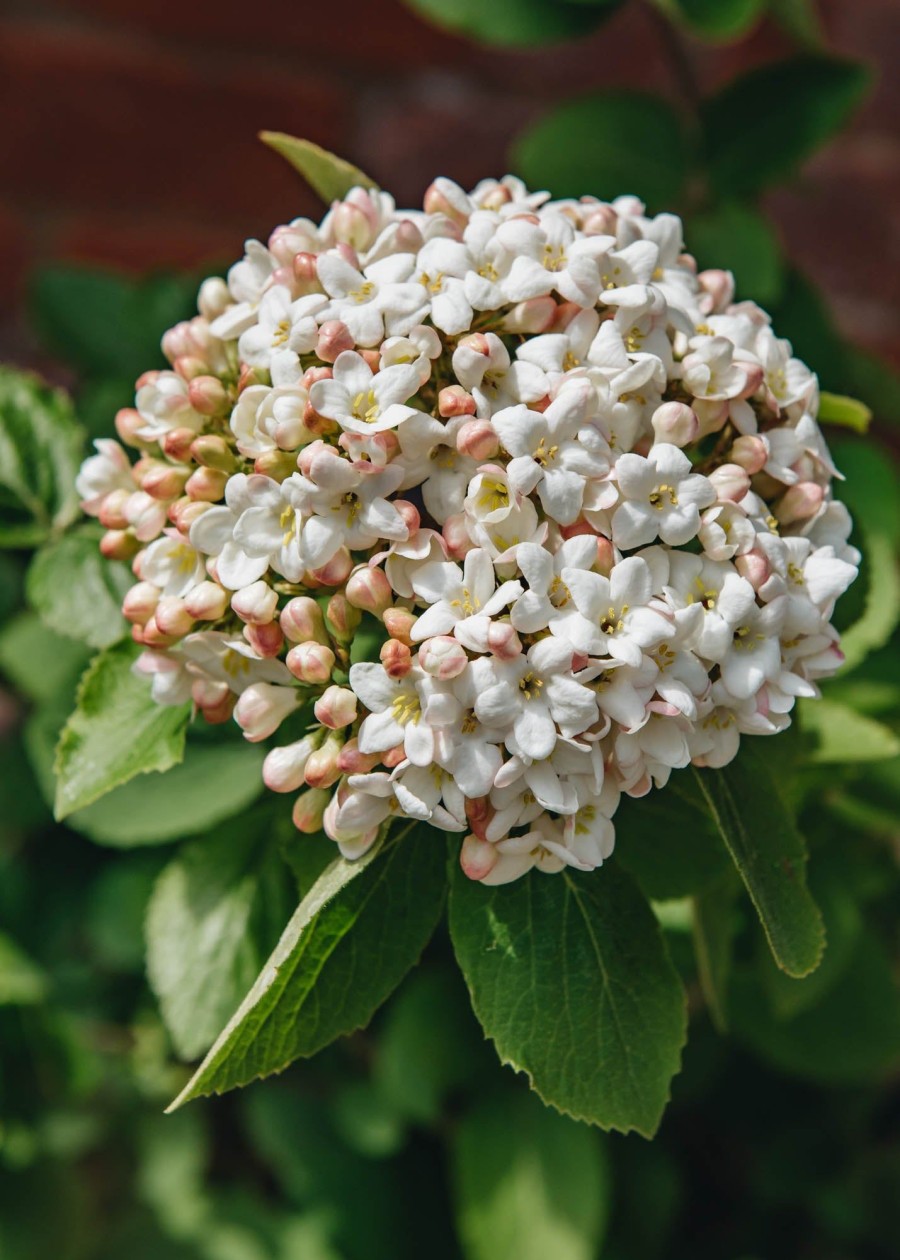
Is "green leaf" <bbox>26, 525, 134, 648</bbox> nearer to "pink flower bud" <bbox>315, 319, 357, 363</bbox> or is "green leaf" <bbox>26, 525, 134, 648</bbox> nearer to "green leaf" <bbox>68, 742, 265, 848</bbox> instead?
"green leaf" <bbox>68, 742, 265, 848</bbox>

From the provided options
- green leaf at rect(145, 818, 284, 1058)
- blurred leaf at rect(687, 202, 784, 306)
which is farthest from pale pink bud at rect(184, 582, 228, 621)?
blurred leaf at rect(687, 202, 784, 306)

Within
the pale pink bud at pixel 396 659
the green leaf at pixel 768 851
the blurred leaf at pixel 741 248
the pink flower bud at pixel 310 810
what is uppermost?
the blurred leaf at pixel 741 248

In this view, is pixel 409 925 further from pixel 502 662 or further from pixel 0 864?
pixel 0 864

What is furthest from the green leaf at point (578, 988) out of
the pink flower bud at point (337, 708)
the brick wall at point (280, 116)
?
the brick wall at point (280, 116)

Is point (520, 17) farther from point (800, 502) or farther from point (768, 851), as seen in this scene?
point (768, 851)

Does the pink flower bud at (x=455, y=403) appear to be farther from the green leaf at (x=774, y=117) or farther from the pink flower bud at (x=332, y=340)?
the green leaf at (x=774, y=117)

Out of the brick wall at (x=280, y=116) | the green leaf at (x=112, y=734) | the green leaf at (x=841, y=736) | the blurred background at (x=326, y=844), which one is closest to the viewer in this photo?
the green leaf at (x=112, y=734)

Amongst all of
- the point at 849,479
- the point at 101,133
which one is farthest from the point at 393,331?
the point at 101,133
